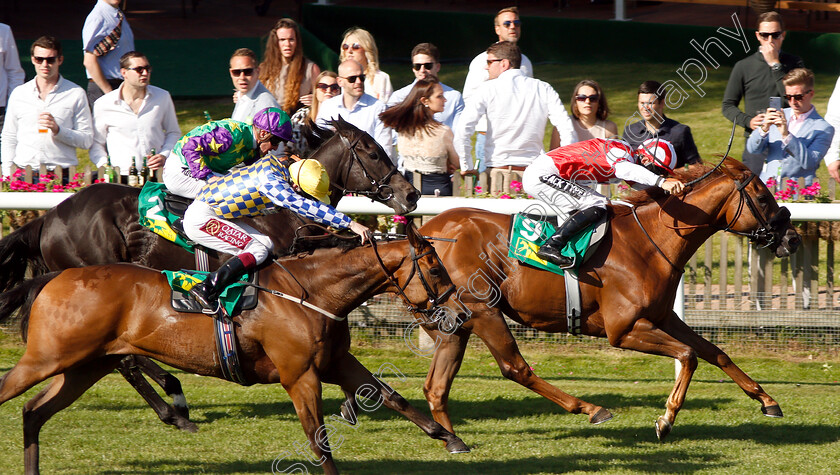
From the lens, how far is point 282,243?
5965 millimetres

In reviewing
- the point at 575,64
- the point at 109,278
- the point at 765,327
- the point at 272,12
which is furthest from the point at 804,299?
the point at 272,12

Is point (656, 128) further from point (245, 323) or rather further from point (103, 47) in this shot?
point (103, 47)

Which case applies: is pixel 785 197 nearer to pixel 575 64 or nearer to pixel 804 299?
pixel 804 299

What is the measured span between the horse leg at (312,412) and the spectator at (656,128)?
3.22 m

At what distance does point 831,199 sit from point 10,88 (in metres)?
6.99

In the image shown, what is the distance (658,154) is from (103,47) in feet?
16.6

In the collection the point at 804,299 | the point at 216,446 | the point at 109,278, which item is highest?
the point at 109,278

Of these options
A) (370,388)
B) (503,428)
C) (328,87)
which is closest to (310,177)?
(370,388)

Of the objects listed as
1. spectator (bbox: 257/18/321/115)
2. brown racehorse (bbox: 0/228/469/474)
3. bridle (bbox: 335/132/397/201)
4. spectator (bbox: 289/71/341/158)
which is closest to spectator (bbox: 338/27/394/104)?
spectator (bbox: 257/18/321/115)

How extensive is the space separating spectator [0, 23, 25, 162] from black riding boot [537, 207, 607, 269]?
18.6ft

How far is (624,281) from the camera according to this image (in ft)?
18.8

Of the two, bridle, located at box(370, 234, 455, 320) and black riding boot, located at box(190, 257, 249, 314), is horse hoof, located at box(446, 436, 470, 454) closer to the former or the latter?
bridle, located at box(370, 234, 455, 320)

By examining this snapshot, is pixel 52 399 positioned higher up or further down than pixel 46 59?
further down

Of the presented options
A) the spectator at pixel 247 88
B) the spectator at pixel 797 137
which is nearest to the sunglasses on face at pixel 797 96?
the spectator at pixel 797 137
